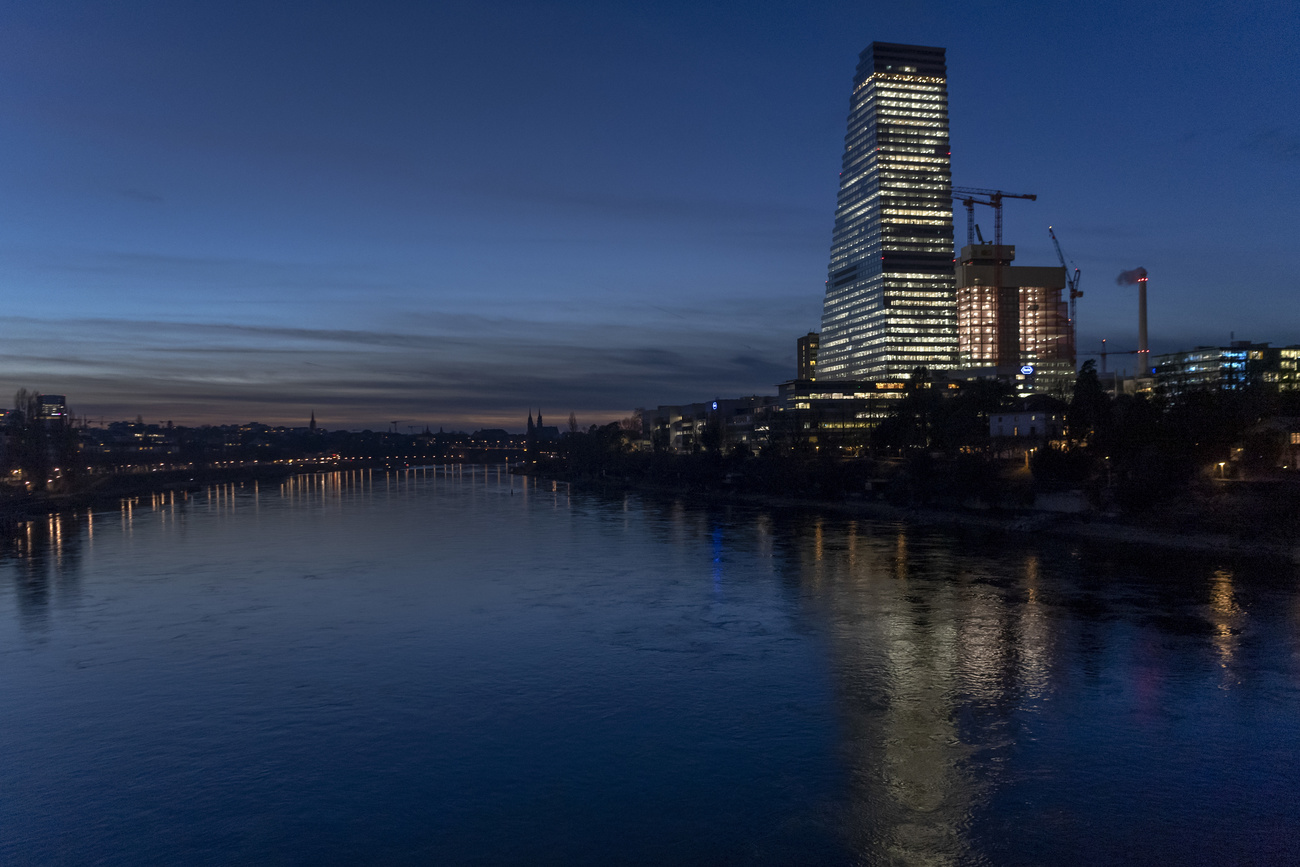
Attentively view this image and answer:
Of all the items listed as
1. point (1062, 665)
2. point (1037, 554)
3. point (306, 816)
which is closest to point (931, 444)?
point (1037, 554)

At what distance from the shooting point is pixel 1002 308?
503ft

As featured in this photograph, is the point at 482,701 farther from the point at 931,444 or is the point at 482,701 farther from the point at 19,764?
the point at 931,444

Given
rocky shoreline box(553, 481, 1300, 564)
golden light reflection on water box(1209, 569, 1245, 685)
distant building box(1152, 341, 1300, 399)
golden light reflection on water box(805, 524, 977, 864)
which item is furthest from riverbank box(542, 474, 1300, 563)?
distant building box(1152, 341, 1300, 399)

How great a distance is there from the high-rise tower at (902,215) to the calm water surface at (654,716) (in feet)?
297

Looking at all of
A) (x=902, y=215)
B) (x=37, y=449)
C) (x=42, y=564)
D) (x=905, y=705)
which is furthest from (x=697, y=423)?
(x=905, y=705)

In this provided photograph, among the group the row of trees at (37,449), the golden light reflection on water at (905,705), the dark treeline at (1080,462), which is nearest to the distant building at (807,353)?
the dark treeline at (1080,462)

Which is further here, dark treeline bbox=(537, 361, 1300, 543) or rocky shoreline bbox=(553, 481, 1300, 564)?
dark treeline bbox=(537, 361, 1300, 543)

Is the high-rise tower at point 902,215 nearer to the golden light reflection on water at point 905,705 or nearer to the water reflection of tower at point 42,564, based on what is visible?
the golden light reflection on water at point 905,705

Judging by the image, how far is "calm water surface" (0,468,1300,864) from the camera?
37.1 feet

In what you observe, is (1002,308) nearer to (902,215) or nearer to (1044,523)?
(902,215)

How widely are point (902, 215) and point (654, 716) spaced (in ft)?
372

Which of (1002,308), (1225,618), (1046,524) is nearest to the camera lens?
(1225,618)

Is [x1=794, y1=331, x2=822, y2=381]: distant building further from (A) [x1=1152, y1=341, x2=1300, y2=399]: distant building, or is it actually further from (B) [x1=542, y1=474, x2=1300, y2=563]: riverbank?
(B) [x1=542, y1=474, x2=1300, y2=563]: riverbank

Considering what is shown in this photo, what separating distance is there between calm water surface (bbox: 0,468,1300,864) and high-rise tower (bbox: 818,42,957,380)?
90658 mm
